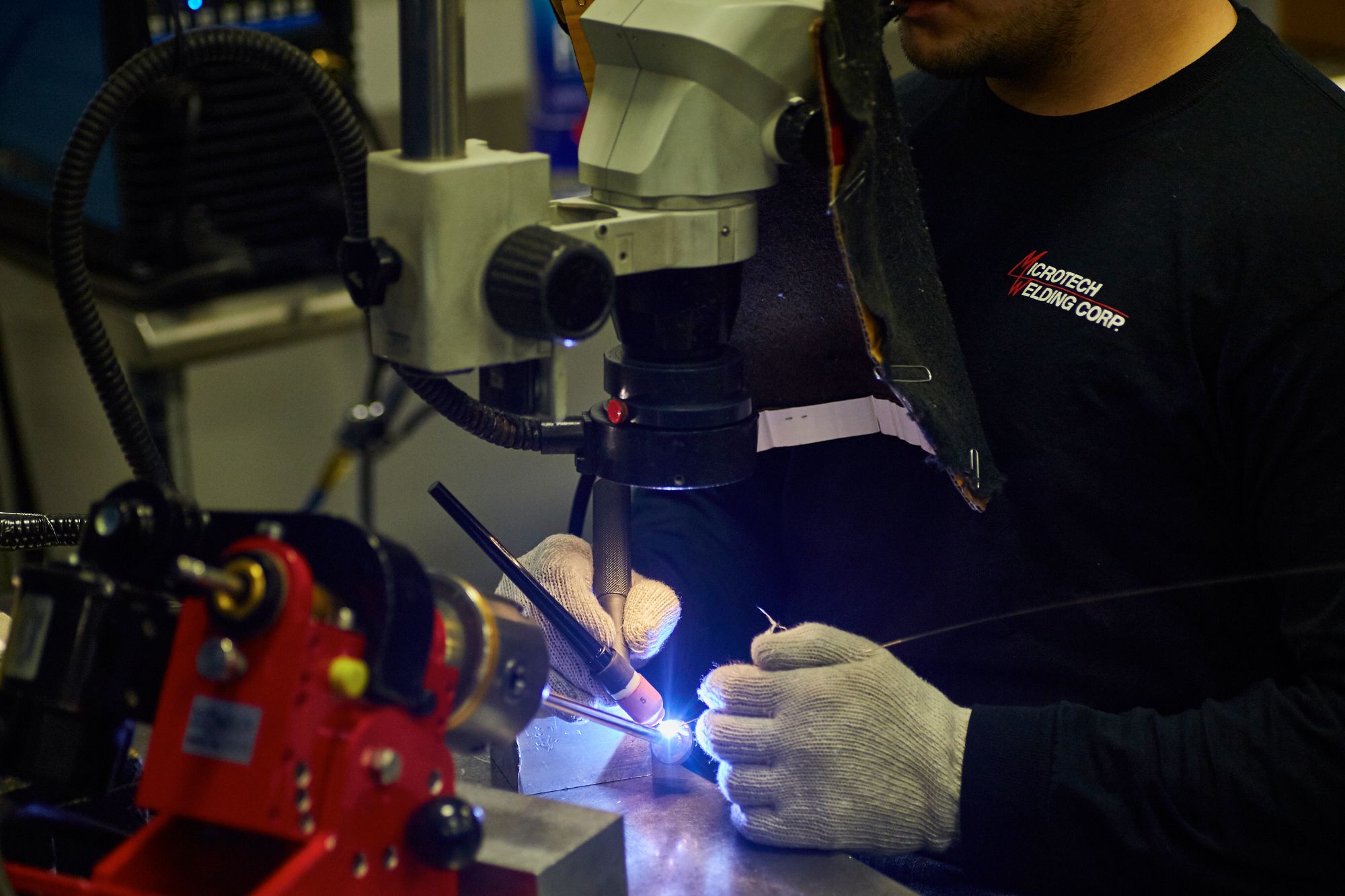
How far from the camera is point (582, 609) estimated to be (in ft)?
3.38

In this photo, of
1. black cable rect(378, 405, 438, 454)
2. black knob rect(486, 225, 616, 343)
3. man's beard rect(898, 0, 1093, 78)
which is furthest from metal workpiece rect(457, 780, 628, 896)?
black cable rect(378, 405, 438, 454)

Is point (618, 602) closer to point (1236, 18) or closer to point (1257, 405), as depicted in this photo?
point (1257, 405)

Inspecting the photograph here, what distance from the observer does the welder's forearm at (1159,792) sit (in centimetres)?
91

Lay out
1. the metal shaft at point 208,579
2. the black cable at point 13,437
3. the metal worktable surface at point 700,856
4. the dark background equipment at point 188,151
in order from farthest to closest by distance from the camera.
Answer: the black cable at point 13,437, the dark background equipment at point 188,151, the metal worktable surface at point 700,856, the metal shaft at point 208,579

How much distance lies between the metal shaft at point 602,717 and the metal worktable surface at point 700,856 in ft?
0.11

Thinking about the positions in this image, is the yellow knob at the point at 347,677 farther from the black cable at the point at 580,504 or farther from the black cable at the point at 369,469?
the black cable at the point at 369,469

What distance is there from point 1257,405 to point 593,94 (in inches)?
20.7

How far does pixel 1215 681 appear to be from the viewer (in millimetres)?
1059

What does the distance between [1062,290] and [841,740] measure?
1.35 feet

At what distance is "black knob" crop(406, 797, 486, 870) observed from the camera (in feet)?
2.08

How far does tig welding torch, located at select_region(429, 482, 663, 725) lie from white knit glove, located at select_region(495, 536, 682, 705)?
5cm

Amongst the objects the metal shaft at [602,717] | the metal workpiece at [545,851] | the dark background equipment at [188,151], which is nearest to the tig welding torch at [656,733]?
the metal shaft at [602,717]

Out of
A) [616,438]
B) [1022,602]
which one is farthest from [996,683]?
[616,438]

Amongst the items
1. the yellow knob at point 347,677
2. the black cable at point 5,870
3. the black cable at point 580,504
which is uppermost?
the black cable at point 580,504
